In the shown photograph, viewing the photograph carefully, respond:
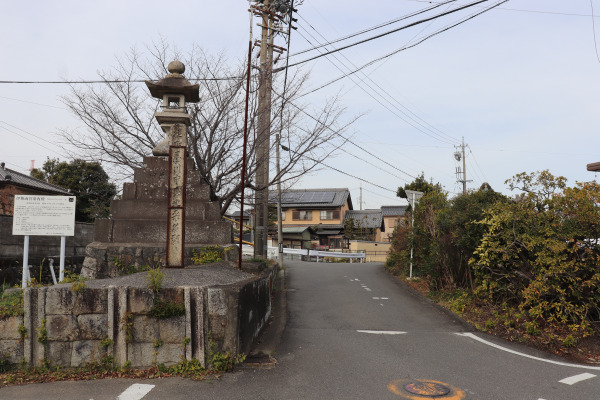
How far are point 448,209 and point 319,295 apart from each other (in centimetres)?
406

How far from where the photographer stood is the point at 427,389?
16.4ft

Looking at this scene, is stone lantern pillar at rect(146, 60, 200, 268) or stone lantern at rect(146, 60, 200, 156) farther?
stone lantern at rect(146, 60, 200, 156)

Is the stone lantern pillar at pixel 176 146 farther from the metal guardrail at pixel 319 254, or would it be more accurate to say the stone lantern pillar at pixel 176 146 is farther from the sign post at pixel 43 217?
the metal guardrail at pixel 319 254

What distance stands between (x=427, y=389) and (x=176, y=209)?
15.0ft

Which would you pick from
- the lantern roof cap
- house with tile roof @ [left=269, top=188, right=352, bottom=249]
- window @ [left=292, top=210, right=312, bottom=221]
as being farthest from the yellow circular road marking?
window @ [left=292, top=210, right=312, bottom=221]

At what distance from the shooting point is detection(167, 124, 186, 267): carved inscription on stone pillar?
7234 millimetres

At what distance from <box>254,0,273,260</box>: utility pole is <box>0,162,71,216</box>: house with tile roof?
978cm

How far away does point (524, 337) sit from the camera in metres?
7.37

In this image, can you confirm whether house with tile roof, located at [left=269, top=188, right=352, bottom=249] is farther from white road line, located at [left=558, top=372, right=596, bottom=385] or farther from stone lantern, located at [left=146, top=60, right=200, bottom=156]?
white road line, located at [left=558, top=372, right=596, bottom=385]

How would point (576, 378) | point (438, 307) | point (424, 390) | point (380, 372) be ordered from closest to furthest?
point (424, 390) → point (576, 378) → point (380, 372) → point (438, 307)

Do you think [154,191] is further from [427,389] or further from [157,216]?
[427,389]

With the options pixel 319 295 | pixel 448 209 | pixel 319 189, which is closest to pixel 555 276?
pixel 448 209

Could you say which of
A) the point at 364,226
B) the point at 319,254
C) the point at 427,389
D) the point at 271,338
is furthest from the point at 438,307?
the point at 364,226

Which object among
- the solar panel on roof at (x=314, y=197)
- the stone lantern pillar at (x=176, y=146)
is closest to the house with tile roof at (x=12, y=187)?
the stone lantern pillar at (x=176, y=146)
